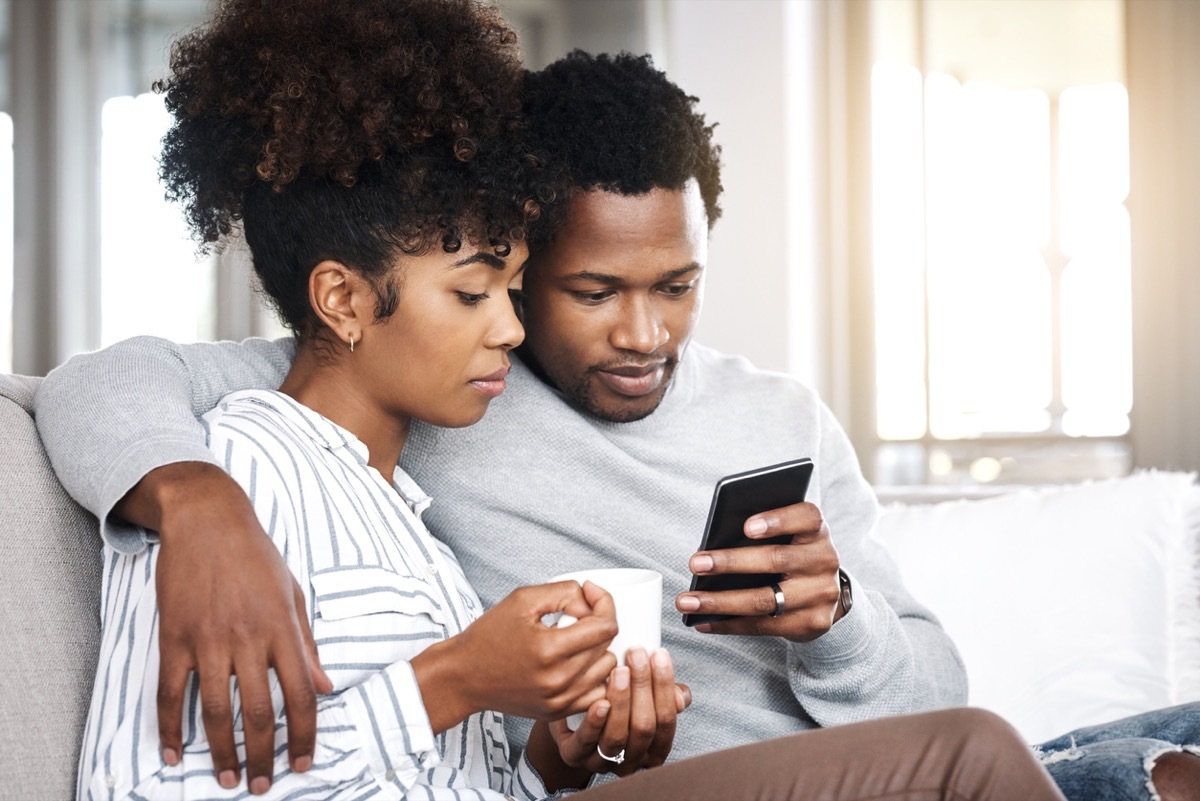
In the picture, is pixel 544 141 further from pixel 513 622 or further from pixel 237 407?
pixel 513 622

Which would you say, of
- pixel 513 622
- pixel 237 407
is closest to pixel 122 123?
pixel 237 407

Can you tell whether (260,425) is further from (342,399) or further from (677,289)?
(677,289)

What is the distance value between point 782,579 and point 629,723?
246mm

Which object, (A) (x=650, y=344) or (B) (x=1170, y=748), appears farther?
(A) (x=650, y=344)

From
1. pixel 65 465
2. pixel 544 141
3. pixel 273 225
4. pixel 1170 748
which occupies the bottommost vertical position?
pixel 1170 748

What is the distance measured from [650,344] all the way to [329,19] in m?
0.49

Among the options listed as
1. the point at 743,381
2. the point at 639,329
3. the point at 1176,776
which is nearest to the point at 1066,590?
the point at 743,381

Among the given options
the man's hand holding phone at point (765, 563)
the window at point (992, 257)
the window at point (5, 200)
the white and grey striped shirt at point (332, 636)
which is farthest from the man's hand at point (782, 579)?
the window at point (5, 200)

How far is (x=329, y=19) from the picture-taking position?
1.11 metres

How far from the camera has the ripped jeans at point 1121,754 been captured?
1.00m

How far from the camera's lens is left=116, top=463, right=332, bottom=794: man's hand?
769 mm

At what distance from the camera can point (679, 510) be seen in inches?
54.0

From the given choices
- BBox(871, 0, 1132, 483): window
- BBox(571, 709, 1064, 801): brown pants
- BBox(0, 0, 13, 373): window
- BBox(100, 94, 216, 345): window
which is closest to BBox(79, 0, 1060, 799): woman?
BBox(571, 709, 1064, 801): brown pants

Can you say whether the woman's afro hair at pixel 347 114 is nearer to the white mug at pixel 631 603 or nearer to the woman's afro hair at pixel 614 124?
the woman's afro hair at pixel 614 124
